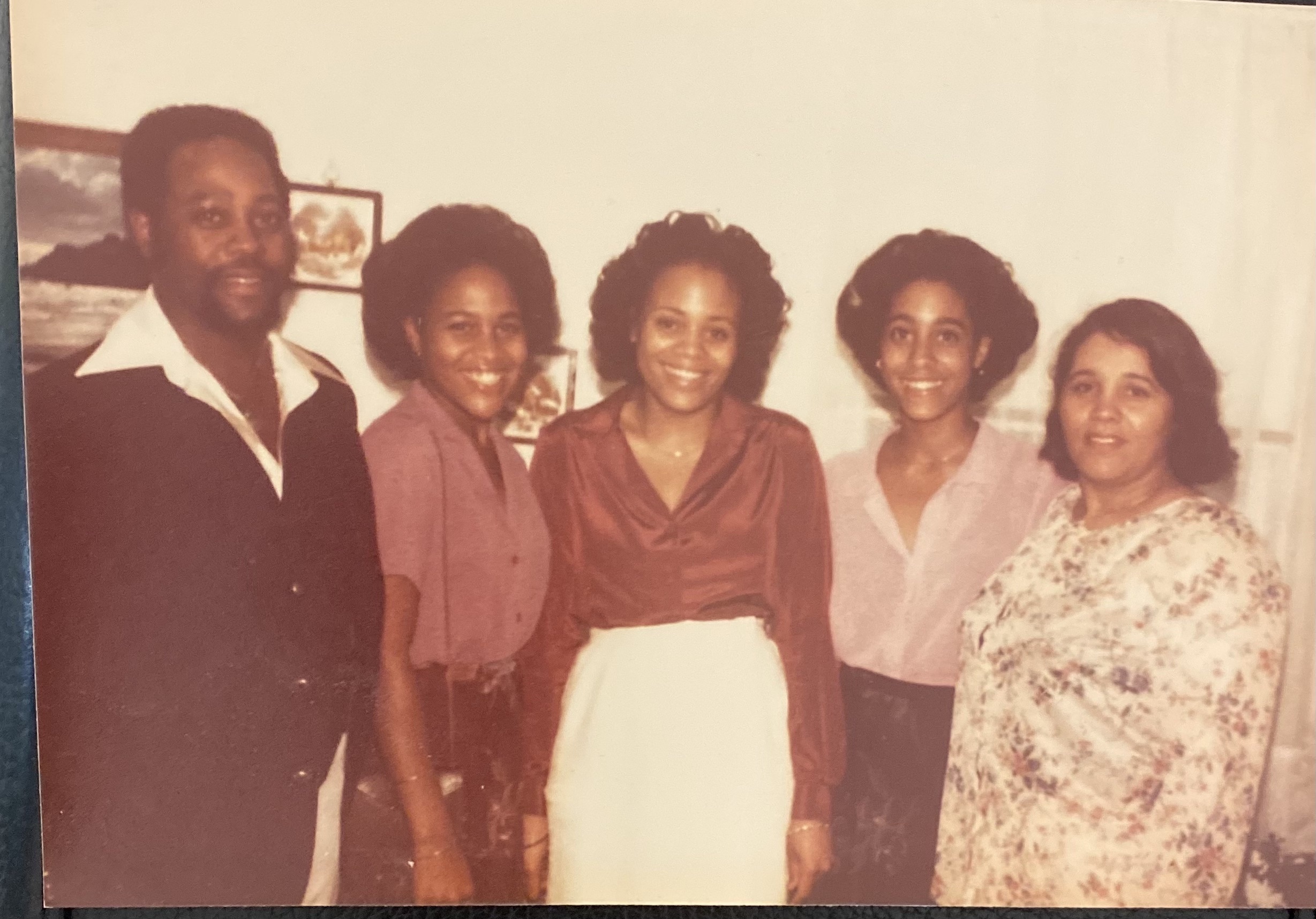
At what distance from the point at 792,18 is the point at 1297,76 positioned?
74 centimetres

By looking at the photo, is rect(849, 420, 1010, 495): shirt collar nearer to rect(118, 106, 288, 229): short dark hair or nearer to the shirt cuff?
the shirt cuff

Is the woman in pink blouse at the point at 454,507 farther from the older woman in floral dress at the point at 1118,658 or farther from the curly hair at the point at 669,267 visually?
the older woman in floral dress at the point at 1118,658

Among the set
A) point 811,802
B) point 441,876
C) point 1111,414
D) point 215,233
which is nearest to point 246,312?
point 215,233

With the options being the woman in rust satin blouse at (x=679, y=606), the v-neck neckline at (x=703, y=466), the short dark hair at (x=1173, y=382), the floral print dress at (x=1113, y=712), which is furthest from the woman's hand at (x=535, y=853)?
the short dark hair at (x=1173, y=382)

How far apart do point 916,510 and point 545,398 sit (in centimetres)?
56

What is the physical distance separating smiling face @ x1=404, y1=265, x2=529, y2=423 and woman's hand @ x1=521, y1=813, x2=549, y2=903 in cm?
58

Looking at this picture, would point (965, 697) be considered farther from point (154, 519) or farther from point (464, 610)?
point (154, 519)

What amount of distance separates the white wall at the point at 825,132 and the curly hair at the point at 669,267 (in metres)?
0.02

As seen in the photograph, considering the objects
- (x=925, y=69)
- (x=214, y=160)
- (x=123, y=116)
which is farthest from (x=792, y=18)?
(x=123, y=116)

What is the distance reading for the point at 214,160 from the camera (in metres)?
1.35

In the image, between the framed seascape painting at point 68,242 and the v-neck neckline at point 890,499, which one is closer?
the framed seascape painting at point 68,242

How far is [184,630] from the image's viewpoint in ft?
4.55

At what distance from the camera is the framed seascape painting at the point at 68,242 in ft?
4.39

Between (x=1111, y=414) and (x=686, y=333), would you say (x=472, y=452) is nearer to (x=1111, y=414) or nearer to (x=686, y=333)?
(x=686, y=333)
